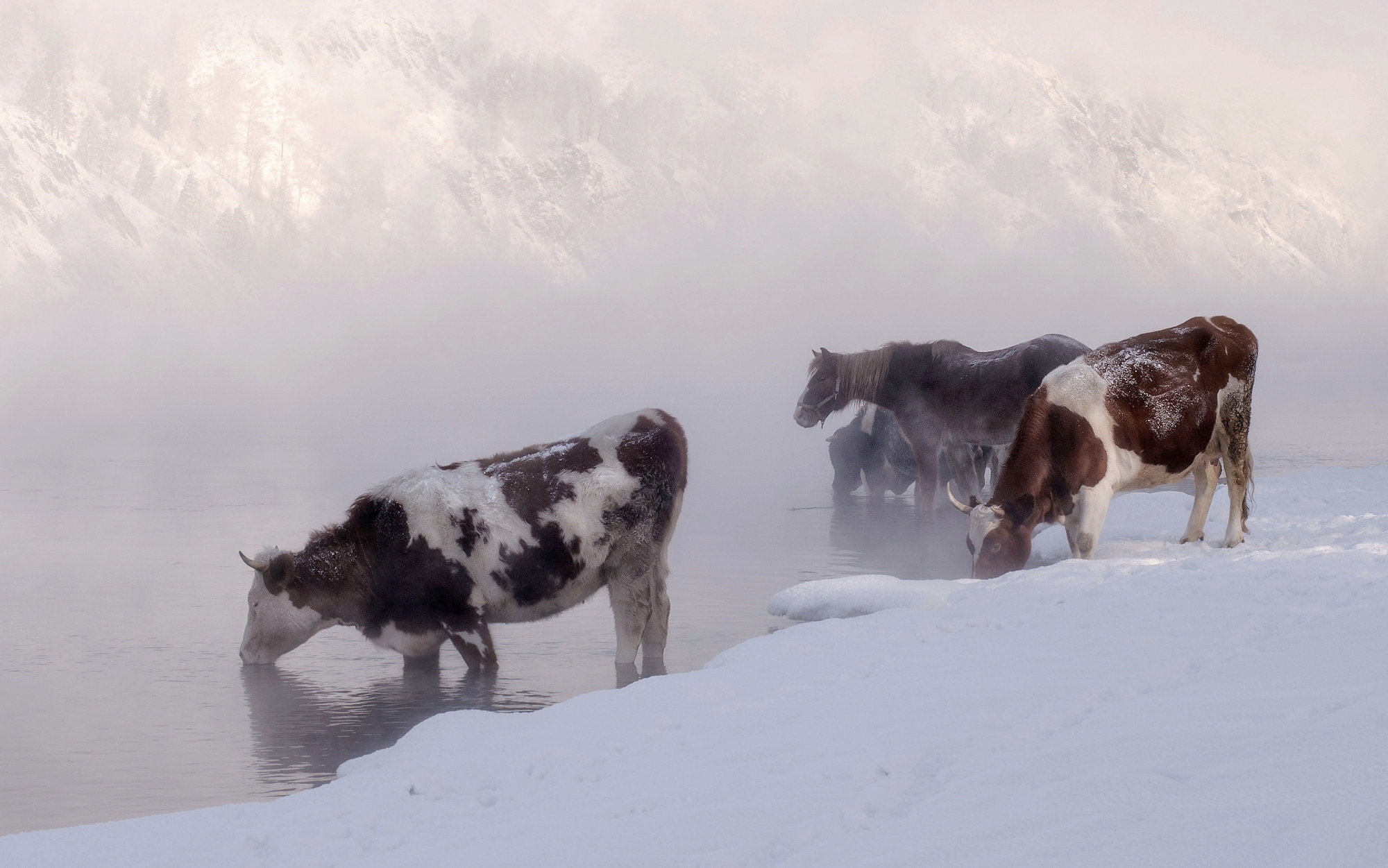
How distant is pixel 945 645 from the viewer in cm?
846

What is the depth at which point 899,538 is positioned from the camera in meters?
20.3

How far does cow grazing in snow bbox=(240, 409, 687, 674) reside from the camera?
10.8 metres

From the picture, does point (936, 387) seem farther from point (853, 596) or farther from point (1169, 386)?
point (853, 596)

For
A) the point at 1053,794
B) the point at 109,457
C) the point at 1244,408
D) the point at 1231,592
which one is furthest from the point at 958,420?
the point at 109,457

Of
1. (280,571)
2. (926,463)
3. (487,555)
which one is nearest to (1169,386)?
(487,555)

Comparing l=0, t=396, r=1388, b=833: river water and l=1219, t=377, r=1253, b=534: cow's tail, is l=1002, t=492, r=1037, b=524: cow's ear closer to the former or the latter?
l=1219, t=377, r=1253, b=534: cow's tail

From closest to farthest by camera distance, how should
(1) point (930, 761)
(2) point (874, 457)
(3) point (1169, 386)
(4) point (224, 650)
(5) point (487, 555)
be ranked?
1. (1) point (930, 761)
2. (5) point (487, 555)
3. (4) point (224, 650)
4. (3) point (1169, 386)
5. (2) point (874, 457)

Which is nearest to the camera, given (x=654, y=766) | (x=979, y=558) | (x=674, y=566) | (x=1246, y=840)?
(x=1246, y=840)

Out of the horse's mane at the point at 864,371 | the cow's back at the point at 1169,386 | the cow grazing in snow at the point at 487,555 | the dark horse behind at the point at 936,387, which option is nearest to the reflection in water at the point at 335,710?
the cow grazing in snow at the point at 487,555

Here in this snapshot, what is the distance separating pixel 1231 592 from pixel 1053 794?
4269 mm

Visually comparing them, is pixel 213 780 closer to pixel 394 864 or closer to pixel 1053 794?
pixel 394 864

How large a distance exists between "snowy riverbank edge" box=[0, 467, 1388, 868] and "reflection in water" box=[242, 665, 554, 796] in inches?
46.3

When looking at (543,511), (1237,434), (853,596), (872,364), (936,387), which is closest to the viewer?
(543,511)

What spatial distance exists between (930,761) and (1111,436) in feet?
23.6
